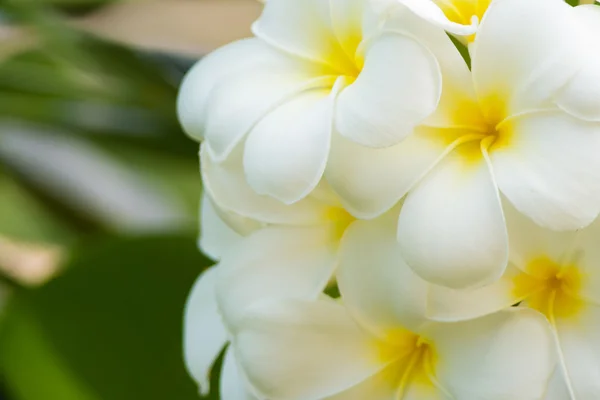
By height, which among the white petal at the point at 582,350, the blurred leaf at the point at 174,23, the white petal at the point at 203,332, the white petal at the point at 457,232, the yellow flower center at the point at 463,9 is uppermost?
the yellow flower center at the point at 463,9

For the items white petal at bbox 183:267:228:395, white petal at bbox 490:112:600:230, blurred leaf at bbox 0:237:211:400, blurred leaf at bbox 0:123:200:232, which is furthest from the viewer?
blurred leaf at bbox 0:123:200:232

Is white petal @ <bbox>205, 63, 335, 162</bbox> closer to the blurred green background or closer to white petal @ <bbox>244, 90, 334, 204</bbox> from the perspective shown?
white petal @ <bbox>244, 90, 334, 204</bbox>

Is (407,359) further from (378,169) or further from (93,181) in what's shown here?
(93,181)

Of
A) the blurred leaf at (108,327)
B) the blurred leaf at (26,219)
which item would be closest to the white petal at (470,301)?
the blurred leaf at (108,327)

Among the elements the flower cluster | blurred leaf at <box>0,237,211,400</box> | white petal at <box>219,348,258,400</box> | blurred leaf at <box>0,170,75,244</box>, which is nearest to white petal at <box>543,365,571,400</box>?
the flower cluster

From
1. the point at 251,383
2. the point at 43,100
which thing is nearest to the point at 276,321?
the point at 251,383

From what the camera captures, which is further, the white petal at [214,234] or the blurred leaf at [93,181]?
the blurred leaf at [93,181]

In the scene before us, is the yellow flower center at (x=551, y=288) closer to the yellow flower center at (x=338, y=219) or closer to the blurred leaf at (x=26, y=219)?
the yellow flower center at (x=338, y=219)
